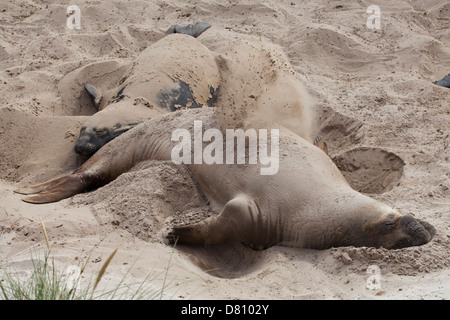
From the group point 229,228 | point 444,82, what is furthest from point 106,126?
point 444,82

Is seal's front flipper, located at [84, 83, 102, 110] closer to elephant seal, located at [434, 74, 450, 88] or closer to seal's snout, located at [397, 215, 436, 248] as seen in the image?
elephant seal, located at [434, 74, 450, 88]

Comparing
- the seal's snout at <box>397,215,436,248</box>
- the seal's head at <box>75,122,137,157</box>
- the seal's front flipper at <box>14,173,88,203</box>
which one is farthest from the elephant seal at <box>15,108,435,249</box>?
the seal's head at <box>75,122,137,157</box>

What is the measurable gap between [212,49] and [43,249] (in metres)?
4.02

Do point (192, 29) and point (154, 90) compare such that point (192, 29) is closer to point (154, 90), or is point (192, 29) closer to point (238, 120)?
point (154, 90)

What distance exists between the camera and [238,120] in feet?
12.6

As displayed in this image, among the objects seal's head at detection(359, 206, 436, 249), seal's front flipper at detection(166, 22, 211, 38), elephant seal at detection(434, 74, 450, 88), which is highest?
seal's front flipper at detection(166, 22, 211, 38)

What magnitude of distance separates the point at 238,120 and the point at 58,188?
1583mm

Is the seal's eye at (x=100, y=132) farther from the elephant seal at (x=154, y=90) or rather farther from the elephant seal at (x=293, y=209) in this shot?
the elephant seal at (x=293, y=209)

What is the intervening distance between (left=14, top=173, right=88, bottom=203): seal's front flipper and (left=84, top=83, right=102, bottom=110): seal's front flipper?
1.48m

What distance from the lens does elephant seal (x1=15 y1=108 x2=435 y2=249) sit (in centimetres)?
306

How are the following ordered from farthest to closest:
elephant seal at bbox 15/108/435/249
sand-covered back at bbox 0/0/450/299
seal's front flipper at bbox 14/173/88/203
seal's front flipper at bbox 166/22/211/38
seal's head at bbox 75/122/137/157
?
1. seal's front flipper at bbox 166/22/211/38
2. seal's head at bbox 75/122/137/157
3. seal's front flipper at bbox 14/173/88/203
4. elephant seal at bbox 15/108/435/249
5. sand-covered back at bbox 0/0/450/299

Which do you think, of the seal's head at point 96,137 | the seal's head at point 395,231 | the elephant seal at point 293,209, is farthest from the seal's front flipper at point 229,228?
the seal's head at point 96,137

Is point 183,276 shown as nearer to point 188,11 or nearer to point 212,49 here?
point 212,49

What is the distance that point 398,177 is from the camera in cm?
414
